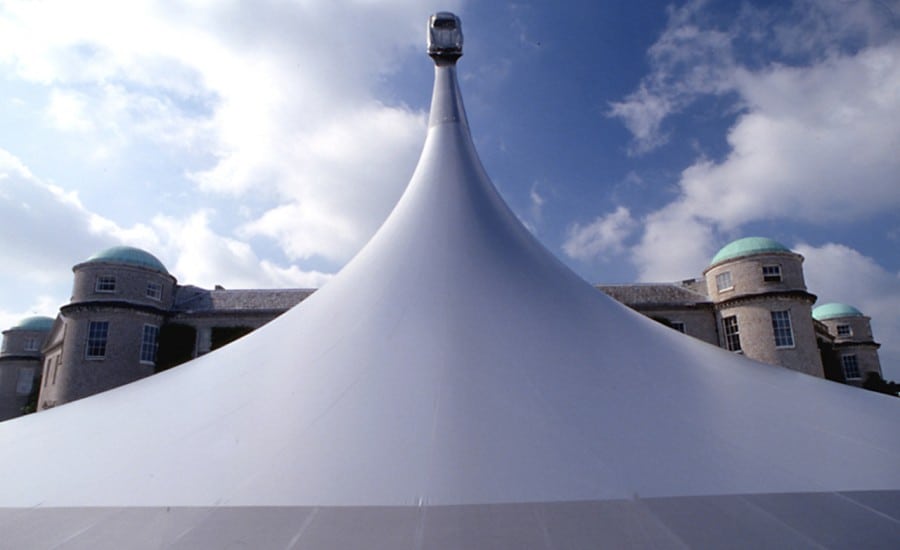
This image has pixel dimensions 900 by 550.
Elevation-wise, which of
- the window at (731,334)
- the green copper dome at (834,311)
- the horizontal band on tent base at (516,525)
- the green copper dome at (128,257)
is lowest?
the horizontal band on tent base at (516,525)

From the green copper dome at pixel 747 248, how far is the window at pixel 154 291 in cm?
2235

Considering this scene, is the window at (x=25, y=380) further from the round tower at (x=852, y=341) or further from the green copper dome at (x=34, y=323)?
the round tower at (x=852, y=341)

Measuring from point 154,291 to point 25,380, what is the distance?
52.8 feet

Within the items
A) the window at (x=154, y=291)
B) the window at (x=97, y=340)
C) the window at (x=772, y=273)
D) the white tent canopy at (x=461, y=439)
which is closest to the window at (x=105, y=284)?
the window at (x=154, y=291)

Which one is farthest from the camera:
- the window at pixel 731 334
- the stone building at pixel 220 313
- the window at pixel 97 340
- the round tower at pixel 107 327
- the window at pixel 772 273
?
the window at pixel 731 334

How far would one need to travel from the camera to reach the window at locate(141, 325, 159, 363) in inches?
749

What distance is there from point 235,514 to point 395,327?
2104 mm

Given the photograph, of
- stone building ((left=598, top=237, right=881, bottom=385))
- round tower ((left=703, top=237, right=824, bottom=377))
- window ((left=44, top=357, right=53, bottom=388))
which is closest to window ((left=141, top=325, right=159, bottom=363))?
window ((left=44, top=357, right=53, bottom=388))

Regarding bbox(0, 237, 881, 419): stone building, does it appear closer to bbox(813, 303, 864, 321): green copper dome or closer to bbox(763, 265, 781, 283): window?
bbox(763, 265, 781, 283): window

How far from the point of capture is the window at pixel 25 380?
28.4 m

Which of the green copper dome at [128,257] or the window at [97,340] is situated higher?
the green copper dome at [128,257]

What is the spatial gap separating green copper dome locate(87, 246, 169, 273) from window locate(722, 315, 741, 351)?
22.5 m

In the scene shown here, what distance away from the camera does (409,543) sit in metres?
2.50

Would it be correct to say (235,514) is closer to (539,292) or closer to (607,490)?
(607,490)
